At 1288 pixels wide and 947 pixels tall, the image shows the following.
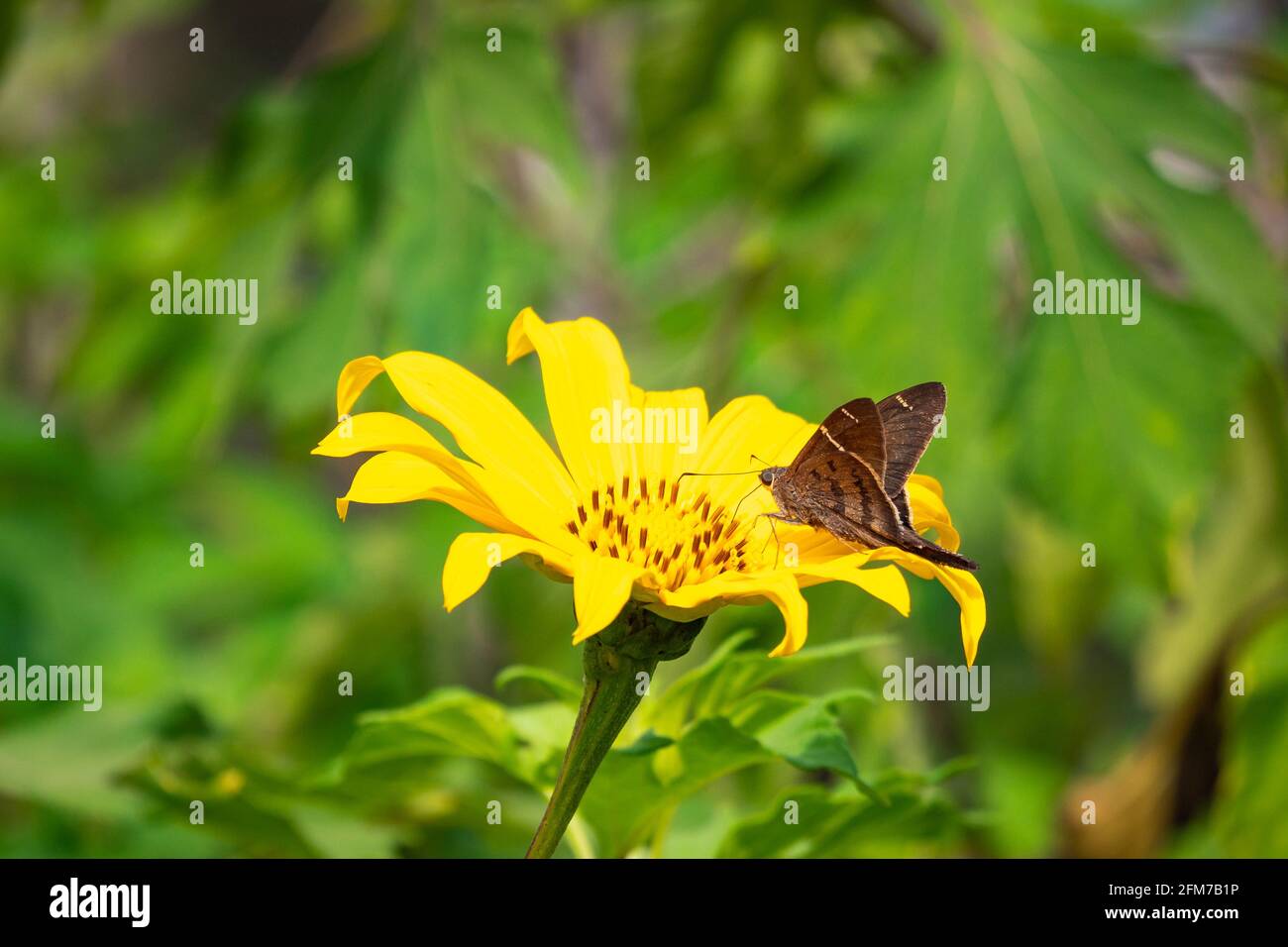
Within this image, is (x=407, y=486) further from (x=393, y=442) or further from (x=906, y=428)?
(x=906, y=428)

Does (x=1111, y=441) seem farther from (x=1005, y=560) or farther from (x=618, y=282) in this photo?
(x=618, y=282)

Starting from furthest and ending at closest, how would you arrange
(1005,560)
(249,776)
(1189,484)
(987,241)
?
(1005,560) → (987,241) → (1189,484) → (249,776)

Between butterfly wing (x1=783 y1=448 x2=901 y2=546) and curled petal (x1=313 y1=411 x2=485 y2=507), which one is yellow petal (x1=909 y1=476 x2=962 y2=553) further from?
curled petal (x1=313 y1=411 x2=485 y2=507)

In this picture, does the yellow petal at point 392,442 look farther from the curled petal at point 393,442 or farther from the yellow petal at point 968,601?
the yellow petal at point 968,601

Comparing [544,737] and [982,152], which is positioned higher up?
[982,152]

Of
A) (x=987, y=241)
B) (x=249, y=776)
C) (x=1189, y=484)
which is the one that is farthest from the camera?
(x=987, y=241)

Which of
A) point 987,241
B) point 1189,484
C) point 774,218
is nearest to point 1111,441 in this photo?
point 1189,484

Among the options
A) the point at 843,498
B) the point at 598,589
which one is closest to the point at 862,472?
the point at 843,498
